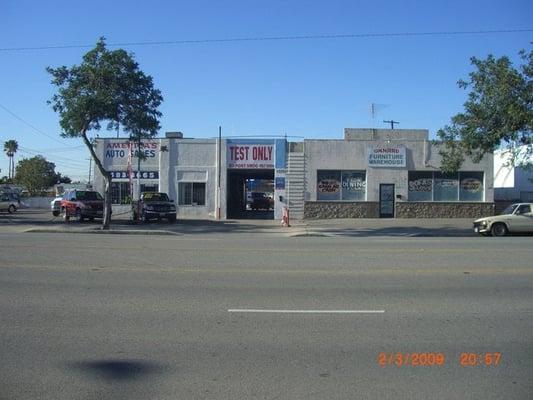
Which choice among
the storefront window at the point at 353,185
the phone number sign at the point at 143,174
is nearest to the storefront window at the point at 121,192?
the phone number sign at the point at 143,174

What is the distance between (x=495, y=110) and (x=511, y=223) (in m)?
4.80

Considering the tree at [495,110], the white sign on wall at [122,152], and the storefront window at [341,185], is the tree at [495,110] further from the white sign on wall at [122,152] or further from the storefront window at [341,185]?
the white sign on wall at [122,152]

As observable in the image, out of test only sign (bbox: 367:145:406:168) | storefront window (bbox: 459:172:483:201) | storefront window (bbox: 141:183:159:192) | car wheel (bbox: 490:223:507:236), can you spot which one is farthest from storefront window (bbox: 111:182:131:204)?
car wheel (bbox: 490:223:507:236)

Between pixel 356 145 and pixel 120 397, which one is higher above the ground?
pixel 356 145

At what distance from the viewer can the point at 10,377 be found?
196 inches

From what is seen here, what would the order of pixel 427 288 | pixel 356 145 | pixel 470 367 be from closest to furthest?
1. pixel 470 367
2. pixel 427 288
3. pixel 356 145

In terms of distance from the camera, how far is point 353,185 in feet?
110

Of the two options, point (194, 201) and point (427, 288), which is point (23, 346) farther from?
point (194, 201)

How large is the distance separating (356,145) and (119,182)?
15.0 meters

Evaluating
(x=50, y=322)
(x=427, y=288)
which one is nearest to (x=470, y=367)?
(x=427, y=288)

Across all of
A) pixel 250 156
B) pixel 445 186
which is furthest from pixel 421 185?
pixel 250 156

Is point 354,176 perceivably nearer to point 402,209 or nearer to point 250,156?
point 402,209

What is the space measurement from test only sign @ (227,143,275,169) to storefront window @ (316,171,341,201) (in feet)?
10.1

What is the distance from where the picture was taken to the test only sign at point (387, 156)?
33.4 metres
